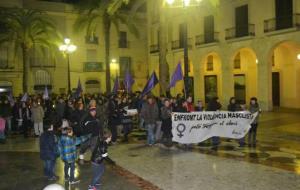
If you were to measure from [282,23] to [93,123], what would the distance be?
2025 cm

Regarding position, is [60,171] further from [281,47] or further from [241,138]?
[281,47]

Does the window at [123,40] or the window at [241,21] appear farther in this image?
the window at [123,40]

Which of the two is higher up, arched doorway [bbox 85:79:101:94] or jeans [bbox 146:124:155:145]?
arched doorway [bbox 85:79:101:94]

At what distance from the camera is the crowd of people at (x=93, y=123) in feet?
28.6

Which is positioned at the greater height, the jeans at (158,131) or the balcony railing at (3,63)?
the balcony railing at (3,63)

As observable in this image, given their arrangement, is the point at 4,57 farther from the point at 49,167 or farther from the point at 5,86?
the point at 49,167

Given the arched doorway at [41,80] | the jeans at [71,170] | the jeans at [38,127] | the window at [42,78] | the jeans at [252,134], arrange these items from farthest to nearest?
the window at [42,78] < the arched doorway at [41,80] < the jeans at [38,127] < the jeans at [252,134] < the jeans at [71,170]

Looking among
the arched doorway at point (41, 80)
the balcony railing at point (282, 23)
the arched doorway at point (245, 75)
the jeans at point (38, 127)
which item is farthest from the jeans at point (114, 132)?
the arched doorway at point (41, 80)

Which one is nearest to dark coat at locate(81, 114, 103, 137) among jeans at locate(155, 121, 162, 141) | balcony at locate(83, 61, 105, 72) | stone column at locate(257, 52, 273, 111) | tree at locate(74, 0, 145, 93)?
jeans at locate(155, 121, 162, 141)

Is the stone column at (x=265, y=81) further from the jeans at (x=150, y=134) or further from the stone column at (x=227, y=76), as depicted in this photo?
the jeans at (x=150, y=134)

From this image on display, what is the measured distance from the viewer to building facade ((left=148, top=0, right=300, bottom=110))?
2678cm

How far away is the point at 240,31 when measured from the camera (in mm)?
30031

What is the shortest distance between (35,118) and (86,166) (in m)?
6.98

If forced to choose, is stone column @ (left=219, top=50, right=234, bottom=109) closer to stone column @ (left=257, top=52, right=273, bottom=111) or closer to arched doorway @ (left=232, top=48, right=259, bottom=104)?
arched doorway @ (left=232, top=48, right=259, bottom=104)
